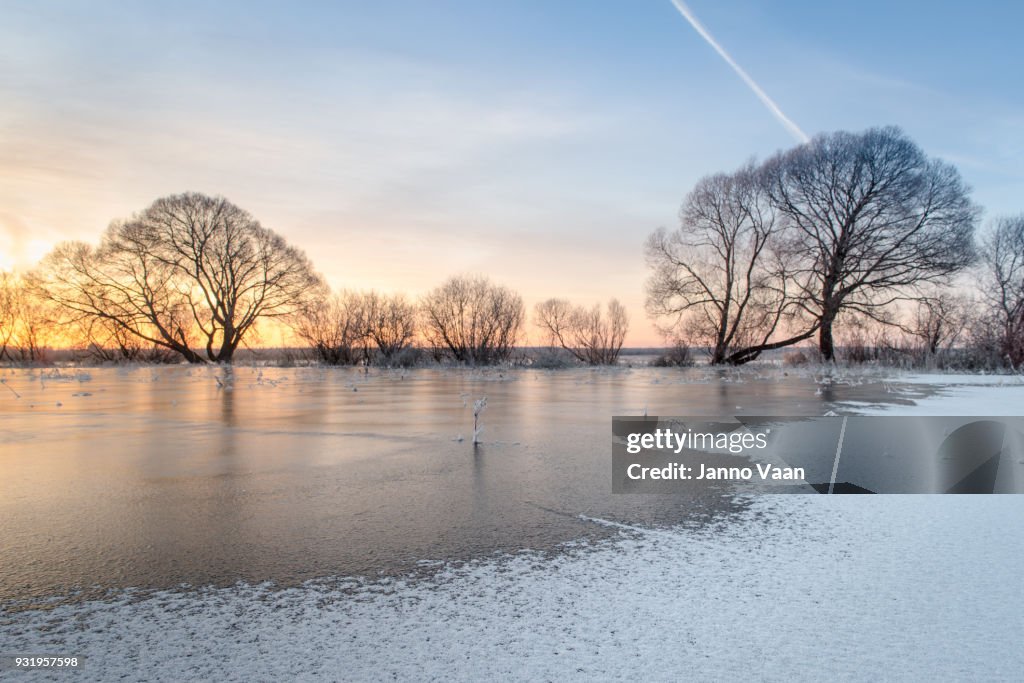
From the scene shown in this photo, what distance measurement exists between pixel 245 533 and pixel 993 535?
13.6ft

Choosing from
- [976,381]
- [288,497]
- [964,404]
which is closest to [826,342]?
[976,381]

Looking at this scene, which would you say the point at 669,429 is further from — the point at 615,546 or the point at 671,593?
the point at 671,593

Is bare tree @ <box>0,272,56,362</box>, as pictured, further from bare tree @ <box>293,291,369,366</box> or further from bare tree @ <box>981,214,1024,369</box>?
bare tree @ <box>981,214,1024,369</box>

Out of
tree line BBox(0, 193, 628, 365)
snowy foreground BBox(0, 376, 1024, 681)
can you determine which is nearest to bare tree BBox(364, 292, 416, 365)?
tree line BBox(0, 193, 628, 365)

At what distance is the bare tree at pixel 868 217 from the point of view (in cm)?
2625

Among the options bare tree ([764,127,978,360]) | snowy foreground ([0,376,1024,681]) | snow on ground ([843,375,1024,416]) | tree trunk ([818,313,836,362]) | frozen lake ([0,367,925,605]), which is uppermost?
bare tree ([764,127,978,360])

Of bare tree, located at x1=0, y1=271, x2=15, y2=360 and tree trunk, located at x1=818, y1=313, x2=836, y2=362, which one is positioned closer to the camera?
tree trunk, located at x1=818, y1=313, x2=836, y2=362

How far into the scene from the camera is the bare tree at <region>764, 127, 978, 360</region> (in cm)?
2625

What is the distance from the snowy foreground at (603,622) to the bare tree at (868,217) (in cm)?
2682

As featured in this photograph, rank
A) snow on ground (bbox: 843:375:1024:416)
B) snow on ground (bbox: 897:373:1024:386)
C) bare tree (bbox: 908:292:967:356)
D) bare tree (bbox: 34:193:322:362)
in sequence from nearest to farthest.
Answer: snow on ground (bbox: 843:375:1024:416), snow on ground (bbox: 897:373:1024:386), bare tree (bbox: 908:292:967:356), bare tree (bbox: 34:193:322:362)

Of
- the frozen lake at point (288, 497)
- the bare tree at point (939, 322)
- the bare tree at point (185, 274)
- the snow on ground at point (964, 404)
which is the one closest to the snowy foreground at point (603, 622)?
the frozen lake at point (288, 497)

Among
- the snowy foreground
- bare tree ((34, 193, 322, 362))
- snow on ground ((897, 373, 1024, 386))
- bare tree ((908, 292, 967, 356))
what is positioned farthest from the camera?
bare tree ((34, 193, 322, 362))

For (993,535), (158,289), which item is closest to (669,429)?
(993,535)

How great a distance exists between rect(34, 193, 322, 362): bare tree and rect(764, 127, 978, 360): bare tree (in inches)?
1071
